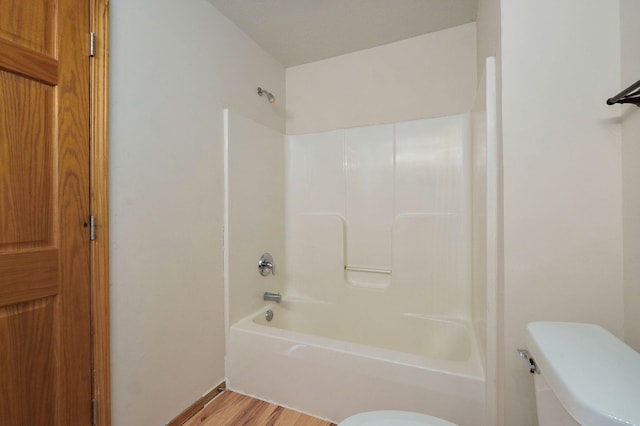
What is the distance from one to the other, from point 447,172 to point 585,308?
1.11 metres

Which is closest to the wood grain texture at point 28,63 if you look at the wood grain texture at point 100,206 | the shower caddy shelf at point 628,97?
the wood grain texture at point 100,206

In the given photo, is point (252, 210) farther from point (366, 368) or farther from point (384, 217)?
point (366, 368)

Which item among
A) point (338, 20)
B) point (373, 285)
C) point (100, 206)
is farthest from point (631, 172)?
point (100, 206)

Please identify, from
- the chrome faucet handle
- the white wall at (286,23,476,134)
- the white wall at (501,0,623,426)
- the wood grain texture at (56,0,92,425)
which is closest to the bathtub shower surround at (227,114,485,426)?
the white wall at (286,23,476,134)

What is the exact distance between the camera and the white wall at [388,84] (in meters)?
1.84

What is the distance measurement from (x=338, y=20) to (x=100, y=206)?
1769 millimetres

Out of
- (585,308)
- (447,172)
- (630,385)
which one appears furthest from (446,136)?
(630,385)

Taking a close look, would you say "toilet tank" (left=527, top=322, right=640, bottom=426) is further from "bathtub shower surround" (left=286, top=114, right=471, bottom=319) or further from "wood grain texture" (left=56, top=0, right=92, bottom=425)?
"wood grain texture" (left=56, top=0, right=92, bottom=425)

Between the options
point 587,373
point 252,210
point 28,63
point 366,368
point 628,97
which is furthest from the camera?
point 252,210

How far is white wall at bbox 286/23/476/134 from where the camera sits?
1.84m

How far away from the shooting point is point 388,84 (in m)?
2.04

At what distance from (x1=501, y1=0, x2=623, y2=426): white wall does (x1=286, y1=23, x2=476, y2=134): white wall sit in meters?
0.99

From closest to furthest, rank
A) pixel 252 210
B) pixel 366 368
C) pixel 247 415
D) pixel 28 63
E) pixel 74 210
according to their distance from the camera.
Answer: pixel 28 63, pixel 74 210, pixel 366 368, pixel 247 415, pixel 252 210

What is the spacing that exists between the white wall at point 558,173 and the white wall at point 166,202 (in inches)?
57.5
